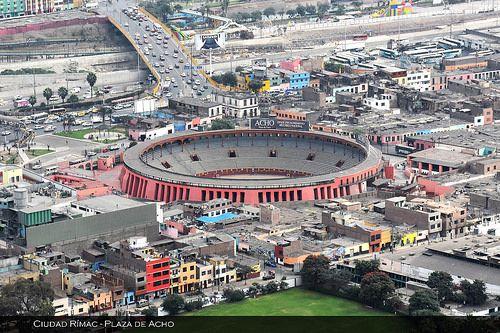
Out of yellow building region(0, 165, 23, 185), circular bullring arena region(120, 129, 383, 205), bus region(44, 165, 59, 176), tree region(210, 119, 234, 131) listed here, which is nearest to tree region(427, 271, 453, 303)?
circular bullring arena region(120, 129, 383, 205)

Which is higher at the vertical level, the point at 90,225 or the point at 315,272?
the point at 90,225

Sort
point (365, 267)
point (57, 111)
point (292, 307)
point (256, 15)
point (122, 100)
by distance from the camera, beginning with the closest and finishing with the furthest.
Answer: point (292, 307) < point (365, 267) < point (57, 111) < point (122, 100) < point (256, 15)

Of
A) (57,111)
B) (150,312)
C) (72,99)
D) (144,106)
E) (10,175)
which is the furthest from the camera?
(72,99)

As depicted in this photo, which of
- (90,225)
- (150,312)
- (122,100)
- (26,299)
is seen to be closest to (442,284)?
(150,312)

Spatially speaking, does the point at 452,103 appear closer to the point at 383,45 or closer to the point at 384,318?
the point at 383,45

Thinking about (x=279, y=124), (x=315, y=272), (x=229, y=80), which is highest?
(x=279, y=124)

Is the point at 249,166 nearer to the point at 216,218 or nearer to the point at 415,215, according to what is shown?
the point at 216,218

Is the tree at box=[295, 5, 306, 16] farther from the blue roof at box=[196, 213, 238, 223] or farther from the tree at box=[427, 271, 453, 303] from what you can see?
the tree at box=[427, 271, 453, 303]

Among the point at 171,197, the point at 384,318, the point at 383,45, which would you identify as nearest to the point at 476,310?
the point at 384,318

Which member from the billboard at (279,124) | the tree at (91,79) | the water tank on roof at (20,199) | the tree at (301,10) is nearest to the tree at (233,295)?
the water tank on roof at (20,199)
